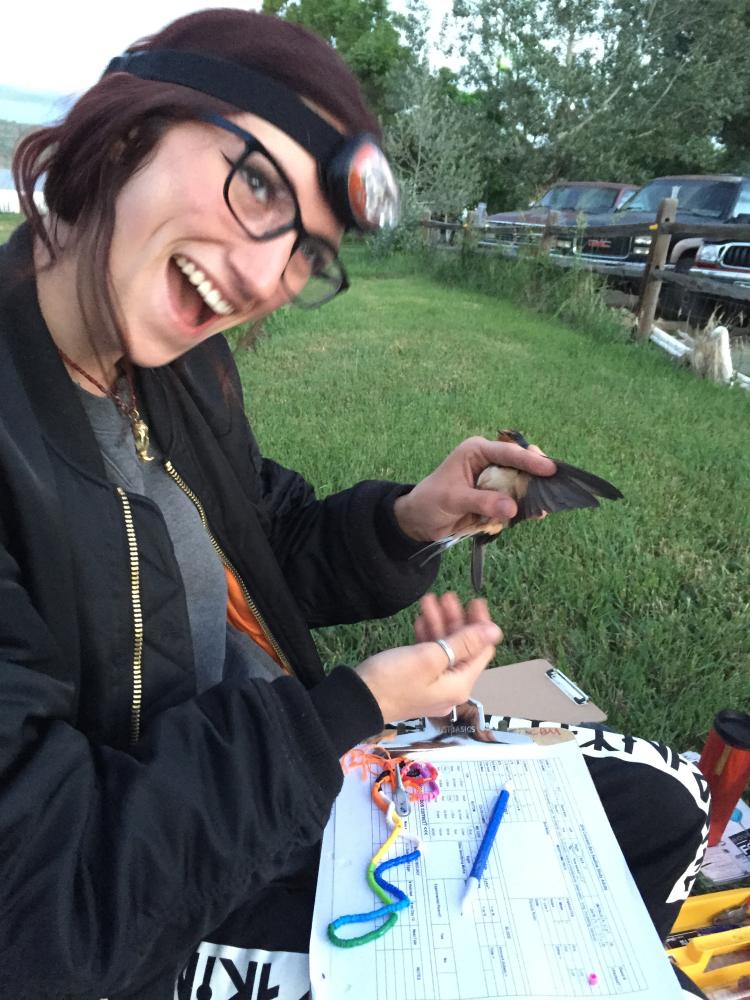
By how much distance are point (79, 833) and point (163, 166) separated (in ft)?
2.53

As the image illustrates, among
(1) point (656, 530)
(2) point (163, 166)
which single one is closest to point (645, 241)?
(1) point (656, 530)

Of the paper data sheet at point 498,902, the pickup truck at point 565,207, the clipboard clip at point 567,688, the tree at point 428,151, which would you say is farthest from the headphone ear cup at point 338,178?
the tree at point 428,151

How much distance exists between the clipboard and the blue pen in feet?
1.83

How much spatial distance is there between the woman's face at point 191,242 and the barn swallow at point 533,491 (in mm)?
596

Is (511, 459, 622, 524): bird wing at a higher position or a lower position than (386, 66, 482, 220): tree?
lower

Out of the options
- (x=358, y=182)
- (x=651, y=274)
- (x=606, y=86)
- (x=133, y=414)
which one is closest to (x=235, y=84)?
(x=358, y=182)

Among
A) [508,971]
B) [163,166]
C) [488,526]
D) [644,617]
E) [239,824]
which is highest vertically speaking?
[163,166]

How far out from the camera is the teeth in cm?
92

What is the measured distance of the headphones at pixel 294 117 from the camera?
888mm

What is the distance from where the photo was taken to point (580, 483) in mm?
1279

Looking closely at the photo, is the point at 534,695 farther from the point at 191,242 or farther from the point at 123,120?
the point at 123,120

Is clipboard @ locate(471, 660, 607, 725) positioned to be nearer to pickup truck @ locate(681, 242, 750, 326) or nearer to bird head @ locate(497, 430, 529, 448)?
bird head @ locate(497, 430, 529, 448)

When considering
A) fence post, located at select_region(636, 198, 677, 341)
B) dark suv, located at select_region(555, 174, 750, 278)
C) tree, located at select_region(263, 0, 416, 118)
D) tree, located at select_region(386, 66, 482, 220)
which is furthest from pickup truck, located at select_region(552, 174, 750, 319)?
tree, located at select_region(263, 0, 416, 118)

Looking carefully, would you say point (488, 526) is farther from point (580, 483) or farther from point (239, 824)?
point (239, 824)
